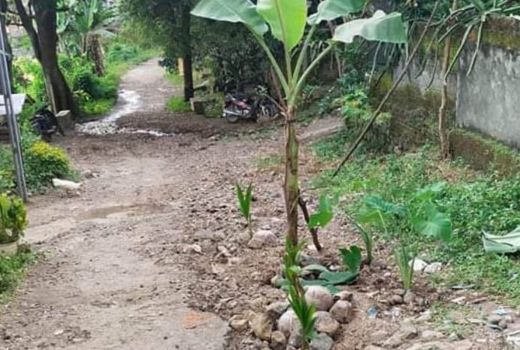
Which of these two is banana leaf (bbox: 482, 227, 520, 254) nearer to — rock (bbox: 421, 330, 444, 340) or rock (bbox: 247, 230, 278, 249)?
rock (bbox: 421, 330, 444, 340)

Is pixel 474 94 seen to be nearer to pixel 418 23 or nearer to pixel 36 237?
pixel 418 23

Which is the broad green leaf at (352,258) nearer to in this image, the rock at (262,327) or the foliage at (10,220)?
the rock at (262,327)

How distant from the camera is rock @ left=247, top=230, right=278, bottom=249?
5.68 metres

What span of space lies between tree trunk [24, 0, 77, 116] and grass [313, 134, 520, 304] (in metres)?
9.40

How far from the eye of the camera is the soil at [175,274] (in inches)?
158

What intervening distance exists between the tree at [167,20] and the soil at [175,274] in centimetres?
519

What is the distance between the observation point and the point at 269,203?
7195mm

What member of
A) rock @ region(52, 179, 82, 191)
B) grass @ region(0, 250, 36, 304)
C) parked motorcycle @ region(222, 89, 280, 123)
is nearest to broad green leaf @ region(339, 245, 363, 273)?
grass @ region(0, 250, 36, 304)

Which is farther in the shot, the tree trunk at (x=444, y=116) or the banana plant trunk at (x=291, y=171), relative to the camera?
the tree trunk at (x=444, y=116)

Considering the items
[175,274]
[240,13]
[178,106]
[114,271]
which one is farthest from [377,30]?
[178,106]

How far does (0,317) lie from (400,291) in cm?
277

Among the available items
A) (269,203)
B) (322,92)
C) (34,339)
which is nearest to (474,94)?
(269,203)

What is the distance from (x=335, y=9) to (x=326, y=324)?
2.31m

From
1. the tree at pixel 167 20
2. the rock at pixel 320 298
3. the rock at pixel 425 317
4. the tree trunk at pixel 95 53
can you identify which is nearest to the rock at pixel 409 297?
the rock at pixel 425 317
